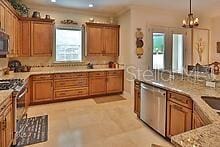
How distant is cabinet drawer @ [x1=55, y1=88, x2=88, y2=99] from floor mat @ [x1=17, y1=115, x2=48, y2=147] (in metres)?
1.35

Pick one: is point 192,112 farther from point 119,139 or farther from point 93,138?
point 93,138

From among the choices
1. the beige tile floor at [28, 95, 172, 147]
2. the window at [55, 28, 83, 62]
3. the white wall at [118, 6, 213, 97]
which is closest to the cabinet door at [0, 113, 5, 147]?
the beige tile floor at [28, 95, 172, 147]

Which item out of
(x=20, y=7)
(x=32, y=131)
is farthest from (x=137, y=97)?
(x=20, y=7)

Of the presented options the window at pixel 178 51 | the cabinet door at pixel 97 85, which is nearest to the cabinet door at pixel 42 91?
the cabinet door at pixel 97 85

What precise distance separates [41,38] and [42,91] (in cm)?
155

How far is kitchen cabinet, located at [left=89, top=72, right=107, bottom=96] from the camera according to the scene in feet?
20.0

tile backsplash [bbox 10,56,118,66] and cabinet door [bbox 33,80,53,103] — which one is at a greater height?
tile backsplash [bbox 10,56,118,66]

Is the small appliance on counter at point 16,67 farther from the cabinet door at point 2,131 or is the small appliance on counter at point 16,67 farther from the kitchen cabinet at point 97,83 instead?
the cabinet door at point 2,131

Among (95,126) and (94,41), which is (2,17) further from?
(94,41)

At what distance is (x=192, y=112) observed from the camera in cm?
253

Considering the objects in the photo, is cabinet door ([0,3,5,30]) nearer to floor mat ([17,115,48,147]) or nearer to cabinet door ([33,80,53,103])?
floor mat ([17,115,48,147])

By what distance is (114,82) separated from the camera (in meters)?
6.45

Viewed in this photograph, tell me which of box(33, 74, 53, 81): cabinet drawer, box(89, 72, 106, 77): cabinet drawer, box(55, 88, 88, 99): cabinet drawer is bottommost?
box(55, 88, 88, 99): cabinet drawer

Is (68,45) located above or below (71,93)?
above
